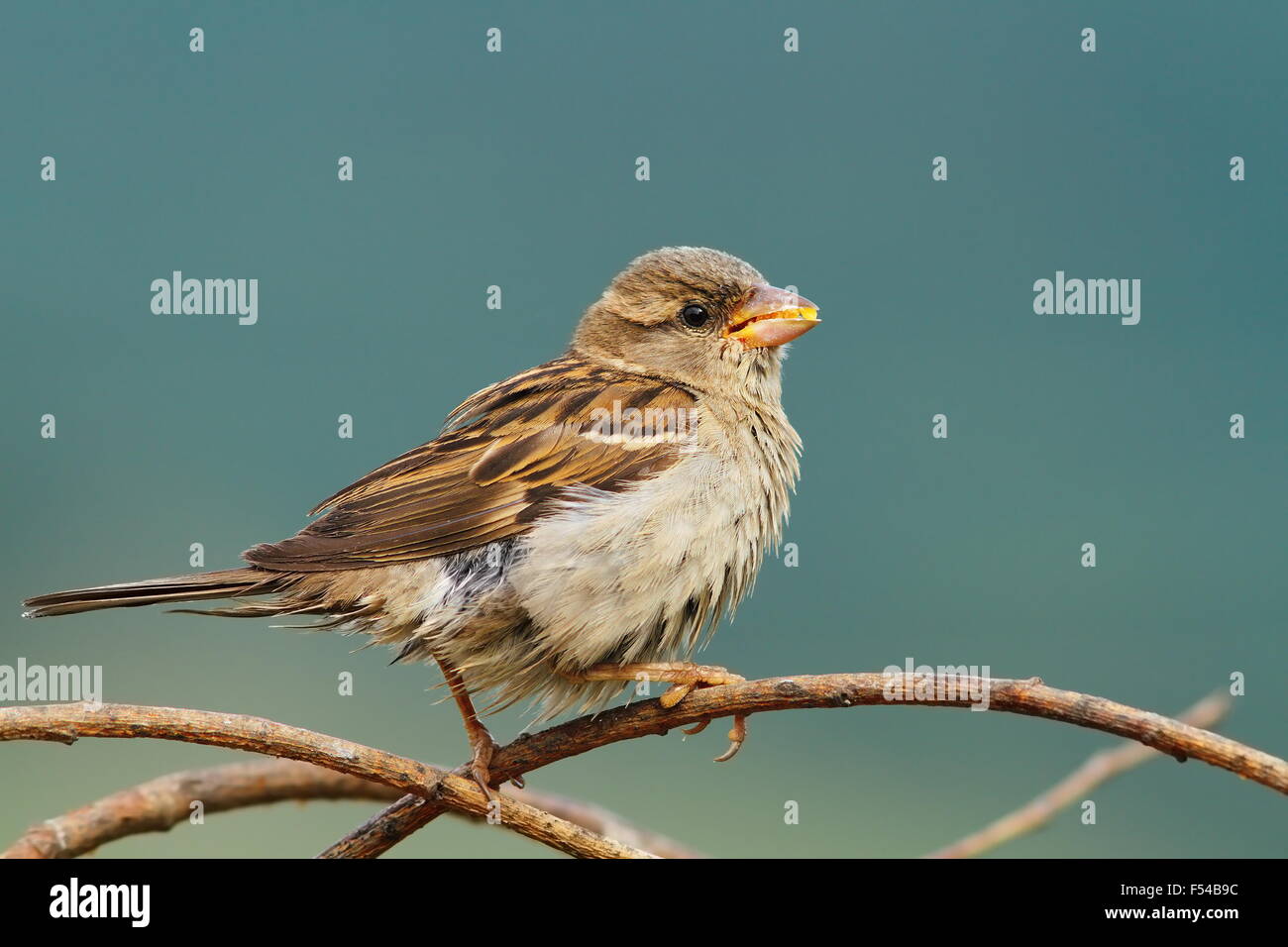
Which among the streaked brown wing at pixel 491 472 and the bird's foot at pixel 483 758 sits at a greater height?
the streaked brown wing at pixel 491 472

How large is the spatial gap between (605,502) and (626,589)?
1.01ft

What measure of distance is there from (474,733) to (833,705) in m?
1.34

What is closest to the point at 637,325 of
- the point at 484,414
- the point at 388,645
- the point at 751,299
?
the point at 751,299

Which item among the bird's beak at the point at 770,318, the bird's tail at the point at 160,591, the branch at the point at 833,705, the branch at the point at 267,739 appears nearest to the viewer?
the branch at the point at 833,705

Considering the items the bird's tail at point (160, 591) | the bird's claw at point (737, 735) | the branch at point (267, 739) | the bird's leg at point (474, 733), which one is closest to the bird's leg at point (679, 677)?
the bird's claw at point (737, 735)

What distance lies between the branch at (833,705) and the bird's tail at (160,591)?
2.72 ft

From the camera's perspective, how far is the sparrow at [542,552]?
153 inches

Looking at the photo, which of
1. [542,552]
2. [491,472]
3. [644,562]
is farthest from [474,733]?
[491,472]

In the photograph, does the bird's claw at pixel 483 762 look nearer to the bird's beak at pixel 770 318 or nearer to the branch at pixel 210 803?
the branch at pixel 210 803

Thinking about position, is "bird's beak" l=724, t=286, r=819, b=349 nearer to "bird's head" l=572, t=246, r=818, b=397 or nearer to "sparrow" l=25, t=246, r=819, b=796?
"bird's head" l=572, t=246, r=818, b=397

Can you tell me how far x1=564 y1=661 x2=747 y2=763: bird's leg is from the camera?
3711mm

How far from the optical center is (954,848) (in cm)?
432

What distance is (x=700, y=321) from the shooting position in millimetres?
4984
